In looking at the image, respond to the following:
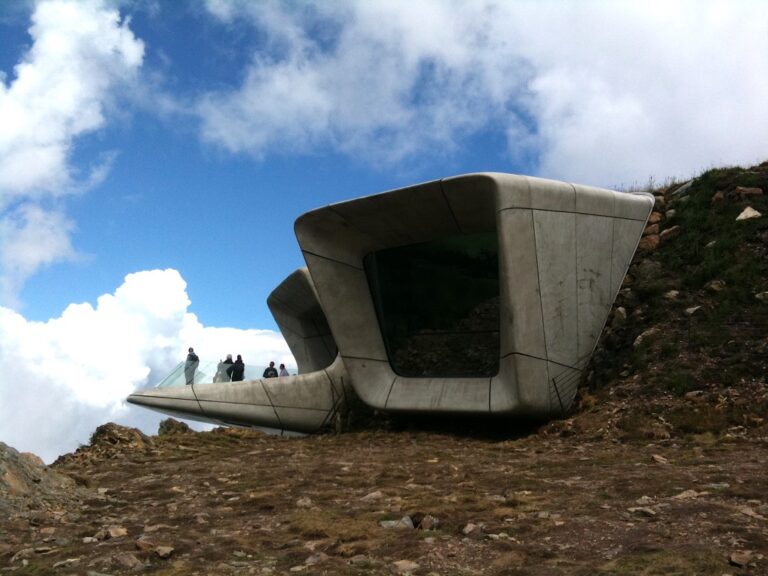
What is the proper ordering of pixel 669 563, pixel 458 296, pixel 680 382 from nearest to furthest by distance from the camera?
pixel 669 563 < pixel 680 382 < pixel 458 296

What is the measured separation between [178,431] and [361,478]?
1043 centimetres

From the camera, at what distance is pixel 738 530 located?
578cm

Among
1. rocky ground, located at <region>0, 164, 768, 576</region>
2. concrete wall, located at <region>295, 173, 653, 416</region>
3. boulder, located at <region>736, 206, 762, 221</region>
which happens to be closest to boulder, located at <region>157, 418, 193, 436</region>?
rocky ground, located at <region>0, 164, 768, 576</region>

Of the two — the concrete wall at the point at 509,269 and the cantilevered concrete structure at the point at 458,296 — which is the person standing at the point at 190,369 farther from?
the concrete wall at the point at 509,269

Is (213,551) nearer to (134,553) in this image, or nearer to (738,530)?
(134,553)

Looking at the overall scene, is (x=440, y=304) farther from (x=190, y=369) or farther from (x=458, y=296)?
(x=190, y=369)

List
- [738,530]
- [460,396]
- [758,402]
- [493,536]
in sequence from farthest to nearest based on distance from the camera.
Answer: [460,396], [758,402], [493,536], [738,530]

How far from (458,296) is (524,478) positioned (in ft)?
24.0

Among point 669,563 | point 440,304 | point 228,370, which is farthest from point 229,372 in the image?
point 669,563

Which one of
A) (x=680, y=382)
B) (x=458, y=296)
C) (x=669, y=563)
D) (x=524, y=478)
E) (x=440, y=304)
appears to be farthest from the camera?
(x=440, y=304)

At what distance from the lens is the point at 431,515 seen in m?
7.15

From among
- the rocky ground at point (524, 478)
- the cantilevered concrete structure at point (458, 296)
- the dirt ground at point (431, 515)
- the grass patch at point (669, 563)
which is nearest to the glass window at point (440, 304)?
the cantilevered concrete structure at point (458, 296)

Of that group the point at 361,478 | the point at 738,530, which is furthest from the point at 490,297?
the point at 738,530

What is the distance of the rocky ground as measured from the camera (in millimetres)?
5926
